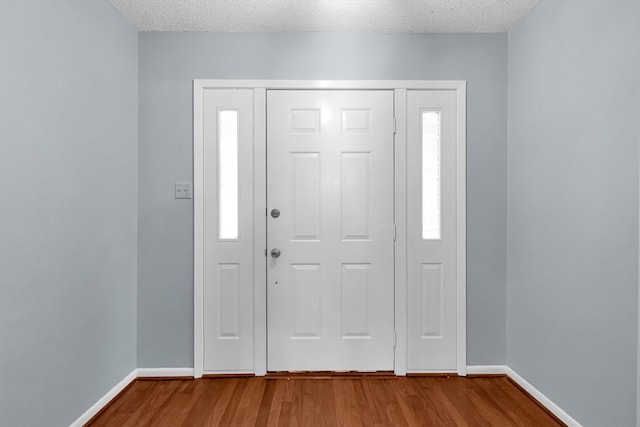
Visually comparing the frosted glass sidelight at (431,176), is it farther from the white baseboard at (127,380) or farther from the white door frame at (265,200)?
the white baseboard at (127,380)

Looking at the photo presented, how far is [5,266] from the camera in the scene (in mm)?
1420

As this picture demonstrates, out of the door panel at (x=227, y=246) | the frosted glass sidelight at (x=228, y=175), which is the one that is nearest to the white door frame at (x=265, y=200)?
the door panel at (x=227, y=246)

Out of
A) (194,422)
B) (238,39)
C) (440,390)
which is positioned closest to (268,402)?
(194,422)

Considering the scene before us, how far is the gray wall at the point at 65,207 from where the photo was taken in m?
1.46

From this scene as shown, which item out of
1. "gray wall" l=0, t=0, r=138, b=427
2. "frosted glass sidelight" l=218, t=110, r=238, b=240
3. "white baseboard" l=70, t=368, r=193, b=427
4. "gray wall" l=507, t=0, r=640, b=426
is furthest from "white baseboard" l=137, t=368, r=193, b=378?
"gray wall" l=507, t=0, r=640, b=426

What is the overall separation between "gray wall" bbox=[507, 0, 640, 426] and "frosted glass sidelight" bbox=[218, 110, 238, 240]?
199cm

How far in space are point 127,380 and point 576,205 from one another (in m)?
2.97

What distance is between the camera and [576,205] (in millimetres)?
1835

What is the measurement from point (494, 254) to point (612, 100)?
121 centimetres

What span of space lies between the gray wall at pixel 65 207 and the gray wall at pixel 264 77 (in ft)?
0.38

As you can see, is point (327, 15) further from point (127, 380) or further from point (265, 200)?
point (127, 380)

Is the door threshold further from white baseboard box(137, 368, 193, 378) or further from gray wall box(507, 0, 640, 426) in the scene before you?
gray wall box(507, 0, 640, 426)

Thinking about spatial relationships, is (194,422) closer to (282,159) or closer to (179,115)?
(282,159)

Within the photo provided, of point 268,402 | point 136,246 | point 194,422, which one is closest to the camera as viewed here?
point 194,422
